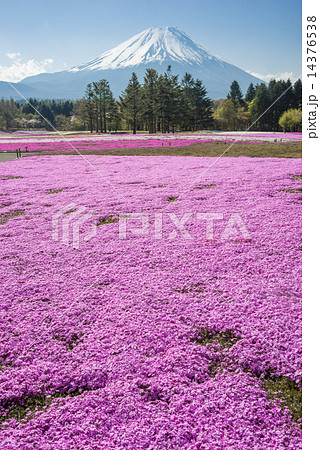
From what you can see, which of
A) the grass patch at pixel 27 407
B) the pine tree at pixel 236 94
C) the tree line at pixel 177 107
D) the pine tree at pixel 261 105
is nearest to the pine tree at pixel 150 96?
the tree line at pixel 177 107

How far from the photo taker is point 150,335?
372 centimetres

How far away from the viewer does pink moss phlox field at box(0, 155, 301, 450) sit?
252 cm

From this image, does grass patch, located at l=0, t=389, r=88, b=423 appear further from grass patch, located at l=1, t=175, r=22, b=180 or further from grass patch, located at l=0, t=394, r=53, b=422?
grass patch, located at l=1, t=175, r=22, b=180

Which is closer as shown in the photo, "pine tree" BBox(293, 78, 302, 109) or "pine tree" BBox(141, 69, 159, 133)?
"pine tree" BBox(141, 69, 159, 133)

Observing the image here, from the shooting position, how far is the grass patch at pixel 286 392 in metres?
2.71

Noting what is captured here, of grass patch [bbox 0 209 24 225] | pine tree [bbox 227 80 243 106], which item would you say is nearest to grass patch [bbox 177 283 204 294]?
grass patch [bbox 0 209 24 225]

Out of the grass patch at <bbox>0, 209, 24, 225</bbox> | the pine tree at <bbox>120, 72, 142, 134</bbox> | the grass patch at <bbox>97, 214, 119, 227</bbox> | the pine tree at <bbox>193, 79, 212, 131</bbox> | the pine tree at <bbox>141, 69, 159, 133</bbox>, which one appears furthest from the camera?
the pine tree at <bbox>193, 79, 212, 131</bbox>

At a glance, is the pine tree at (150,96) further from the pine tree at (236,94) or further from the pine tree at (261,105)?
Answer: the pine tree at (236,94)

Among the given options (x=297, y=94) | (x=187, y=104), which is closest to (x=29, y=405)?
(x=187, y=104)

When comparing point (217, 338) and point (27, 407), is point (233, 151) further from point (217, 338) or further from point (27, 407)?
point (27, 407)

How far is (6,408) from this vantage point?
2840mm

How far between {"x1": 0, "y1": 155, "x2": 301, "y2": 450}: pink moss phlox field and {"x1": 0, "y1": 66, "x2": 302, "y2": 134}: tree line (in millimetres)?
62035
